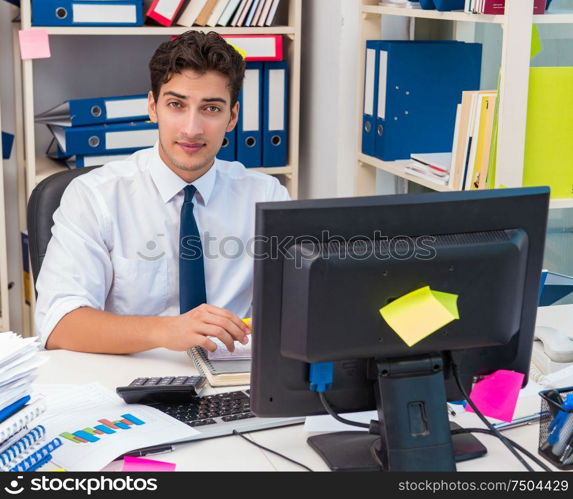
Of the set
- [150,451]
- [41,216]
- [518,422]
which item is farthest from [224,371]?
[41,216]

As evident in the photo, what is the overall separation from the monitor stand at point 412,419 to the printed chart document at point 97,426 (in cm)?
29

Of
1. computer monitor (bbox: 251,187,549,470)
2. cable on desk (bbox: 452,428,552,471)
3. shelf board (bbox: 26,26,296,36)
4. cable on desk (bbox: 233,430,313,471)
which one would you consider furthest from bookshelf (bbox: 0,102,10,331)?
cable on desk (bbox: 452,428,552,471)

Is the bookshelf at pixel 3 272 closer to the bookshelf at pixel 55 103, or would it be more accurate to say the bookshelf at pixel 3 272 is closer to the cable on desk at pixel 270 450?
the bookshelf at pixel 55 103

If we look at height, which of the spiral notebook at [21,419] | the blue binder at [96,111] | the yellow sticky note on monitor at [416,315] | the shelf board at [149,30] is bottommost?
the spiral notebook at [21,419]

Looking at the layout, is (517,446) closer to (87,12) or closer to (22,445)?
(22,445)

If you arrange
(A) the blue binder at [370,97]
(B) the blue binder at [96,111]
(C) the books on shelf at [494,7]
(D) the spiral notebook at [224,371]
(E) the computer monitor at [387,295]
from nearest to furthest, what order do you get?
Answer: (E) the computer monitor at [387,295]
(D) the spiral notebook at [224,371]
(C) the books on shelf at [494,7]
(A) the blue binder at [370,97]
(B) the blue binder at [96,111]

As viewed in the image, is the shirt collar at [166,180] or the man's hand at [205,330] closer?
the man's hand at [205,330]

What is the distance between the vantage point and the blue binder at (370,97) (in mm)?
2713

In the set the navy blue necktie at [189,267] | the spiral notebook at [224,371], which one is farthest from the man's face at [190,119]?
the spiral notebook at [224,371]

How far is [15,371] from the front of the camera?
1.27 meters

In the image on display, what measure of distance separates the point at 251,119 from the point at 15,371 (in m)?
1.89

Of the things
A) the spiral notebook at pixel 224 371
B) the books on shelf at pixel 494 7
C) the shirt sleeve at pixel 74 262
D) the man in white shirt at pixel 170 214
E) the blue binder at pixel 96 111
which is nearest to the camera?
the spiral notebook at pixel 224 371

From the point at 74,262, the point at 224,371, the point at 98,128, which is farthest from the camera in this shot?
the point at 98,128

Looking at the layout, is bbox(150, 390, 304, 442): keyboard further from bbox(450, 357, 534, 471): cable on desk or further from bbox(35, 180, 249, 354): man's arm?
bbox(450, 357, 534, 471): cable on desk
